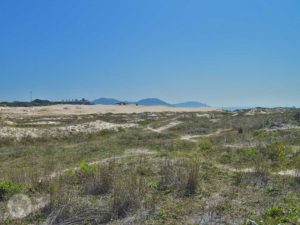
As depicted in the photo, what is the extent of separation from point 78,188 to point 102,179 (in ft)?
3.05

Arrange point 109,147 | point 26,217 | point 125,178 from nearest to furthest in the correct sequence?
1. point 26,217
2. point 125,178
3. point 109,147

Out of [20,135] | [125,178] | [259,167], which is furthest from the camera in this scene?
[20,135]

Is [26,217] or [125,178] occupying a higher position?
[125,178]

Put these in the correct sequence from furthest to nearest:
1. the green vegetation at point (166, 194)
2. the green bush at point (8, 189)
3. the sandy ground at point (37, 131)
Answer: the sandy ground at point (37, 131)
the green bush at point (8, 189)
the green vegetation at point (166, 194)

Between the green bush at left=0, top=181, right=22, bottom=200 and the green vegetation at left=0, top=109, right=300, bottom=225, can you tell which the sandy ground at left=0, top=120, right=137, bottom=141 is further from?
the green bush at left=0, top=181, right=22, bottom=200

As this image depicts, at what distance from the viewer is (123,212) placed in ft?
29.1

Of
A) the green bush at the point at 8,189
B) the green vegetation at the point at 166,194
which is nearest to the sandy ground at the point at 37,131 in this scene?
the green vegetation at the point at 166,194

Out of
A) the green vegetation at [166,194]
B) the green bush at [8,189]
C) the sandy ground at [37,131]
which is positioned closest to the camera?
the green vegetation at [166,194]

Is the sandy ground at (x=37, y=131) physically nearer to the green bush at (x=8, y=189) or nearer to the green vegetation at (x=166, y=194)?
the green vegetation at (x=166, y=194)

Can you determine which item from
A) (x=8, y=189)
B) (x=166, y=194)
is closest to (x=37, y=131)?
(x=8, y=189)

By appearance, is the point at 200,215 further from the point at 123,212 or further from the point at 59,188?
the point at 59,188

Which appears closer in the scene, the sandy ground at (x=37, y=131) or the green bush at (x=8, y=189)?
the green bush at (x=8, y=189)

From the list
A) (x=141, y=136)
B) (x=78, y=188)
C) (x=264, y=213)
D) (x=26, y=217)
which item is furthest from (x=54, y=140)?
(x=264, y=213)

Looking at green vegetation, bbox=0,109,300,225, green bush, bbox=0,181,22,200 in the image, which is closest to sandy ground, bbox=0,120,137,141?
green vegetation, bbox=0,109,300,225
